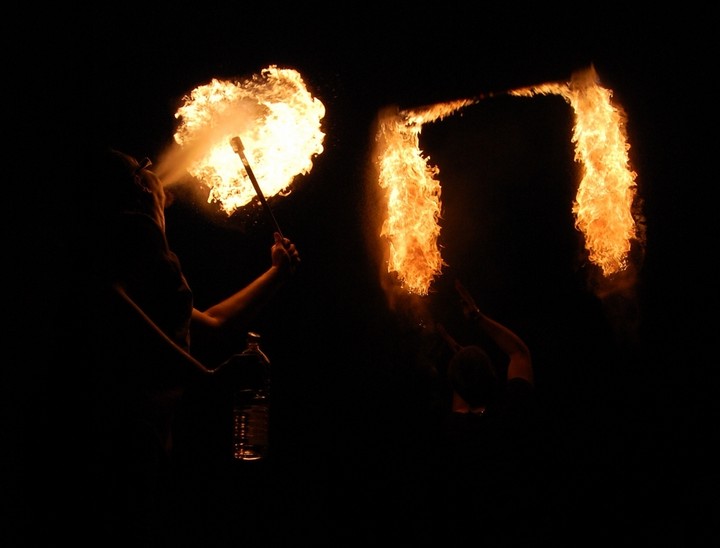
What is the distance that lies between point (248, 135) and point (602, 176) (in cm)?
221

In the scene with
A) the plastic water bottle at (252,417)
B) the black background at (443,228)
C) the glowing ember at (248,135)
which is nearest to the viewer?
the black background at (443,228)

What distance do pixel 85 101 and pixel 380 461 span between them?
3285 mm

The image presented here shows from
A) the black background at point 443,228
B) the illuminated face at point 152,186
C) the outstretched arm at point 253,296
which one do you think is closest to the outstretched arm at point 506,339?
the black background at point 443,228

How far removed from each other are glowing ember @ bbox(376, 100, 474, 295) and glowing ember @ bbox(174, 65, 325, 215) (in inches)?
19.7

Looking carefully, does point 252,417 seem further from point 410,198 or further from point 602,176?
point 602,176

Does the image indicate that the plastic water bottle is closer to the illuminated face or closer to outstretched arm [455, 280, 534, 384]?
the illuminated face

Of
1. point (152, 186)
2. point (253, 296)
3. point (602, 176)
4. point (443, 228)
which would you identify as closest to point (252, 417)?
point (253, 296)

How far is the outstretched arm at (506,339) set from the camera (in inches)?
120

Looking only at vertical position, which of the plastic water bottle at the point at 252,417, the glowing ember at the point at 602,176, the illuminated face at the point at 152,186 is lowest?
the plastic water bottle at the point at 252,417

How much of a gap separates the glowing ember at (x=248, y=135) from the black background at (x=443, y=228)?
Answer: 27 cm

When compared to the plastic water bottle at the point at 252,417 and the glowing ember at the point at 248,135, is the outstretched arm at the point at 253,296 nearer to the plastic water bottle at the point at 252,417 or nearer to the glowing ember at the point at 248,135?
the plastic water bottle at the point at 252,417

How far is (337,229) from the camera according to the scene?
12.9 feet

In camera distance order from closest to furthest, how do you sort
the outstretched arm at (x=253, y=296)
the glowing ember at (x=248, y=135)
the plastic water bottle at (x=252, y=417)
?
1. the outstretched arm at (x=253, y=296)
2. the plastic water bottle at (x=252, y=417)
3. the glowing ember at (x=248, y=135)

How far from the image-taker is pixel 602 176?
3307 millimetres
